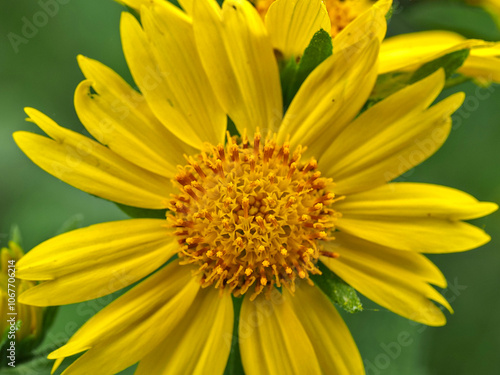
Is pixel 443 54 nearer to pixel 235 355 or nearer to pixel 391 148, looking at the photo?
pixel 391 148

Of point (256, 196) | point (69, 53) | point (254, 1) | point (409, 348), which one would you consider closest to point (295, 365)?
point (256, 196)

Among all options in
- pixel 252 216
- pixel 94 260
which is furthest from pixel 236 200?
pixel 94 260

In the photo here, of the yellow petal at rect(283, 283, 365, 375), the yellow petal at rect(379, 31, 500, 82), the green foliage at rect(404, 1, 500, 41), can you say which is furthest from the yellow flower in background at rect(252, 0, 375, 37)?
the yellow petal at rect(283, 283, 365, 375)

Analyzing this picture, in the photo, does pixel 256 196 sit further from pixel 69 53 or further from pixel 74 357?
pixel 69 53

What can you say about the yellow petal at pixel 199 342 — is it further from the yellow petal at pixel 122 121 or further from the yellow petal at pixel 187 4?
the yellow petal at pixel 187 4

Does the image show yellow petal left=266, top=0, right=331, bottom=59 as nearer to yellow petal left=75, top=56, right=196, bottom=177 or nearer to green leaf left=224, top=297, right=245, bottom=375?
yellow petal left=75, top=56, right=196, bottom=177

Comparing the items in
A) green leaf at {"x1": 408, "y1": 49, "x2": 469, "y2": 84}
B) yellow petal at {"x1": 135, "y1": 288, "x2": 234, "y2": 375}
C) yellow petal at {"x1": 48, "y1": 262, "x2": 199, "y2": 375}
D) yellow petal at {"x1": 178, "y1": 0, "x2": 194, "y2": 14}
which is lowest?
yellow petal at {"x1": 135, "y1": 288, "x2": 234, "y2": 375}
